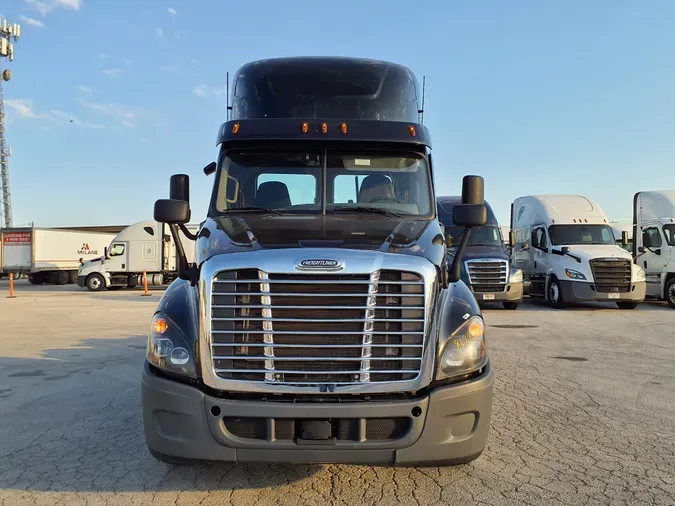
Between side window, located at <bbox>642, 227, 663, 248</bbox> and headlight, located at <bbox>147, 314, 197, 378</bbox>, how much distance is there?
17.4 m

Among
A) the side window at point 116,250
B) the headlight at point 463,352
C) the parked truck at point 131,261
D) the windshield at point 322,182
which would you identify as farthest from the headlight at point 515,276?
the side window at point 116,250

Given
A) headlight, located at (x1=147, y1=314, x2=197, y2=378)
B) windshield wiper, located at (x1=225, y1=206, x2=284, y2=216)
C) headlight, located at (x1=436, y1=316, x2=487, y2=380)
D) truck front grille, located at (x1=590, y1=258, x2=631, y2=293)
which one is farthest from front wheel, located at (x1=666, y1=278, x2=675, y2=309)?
headlight, located at (x1=147, y1=314, x2=197, y2=378)

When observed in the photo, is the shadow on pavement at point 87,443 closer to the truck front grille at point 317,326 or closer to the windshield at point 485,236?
the truck front grille at point 317,326

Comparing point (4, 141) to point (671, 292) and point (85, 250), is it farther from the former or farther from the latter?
point (671, 292)

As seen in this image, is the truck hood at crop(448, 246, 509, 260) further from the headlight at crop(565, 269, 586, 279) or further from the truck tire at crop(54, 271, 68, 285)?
the truck tire at crop(54, 271, 68, 285)

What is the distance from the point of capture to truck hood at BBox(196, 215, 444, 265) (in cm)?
367

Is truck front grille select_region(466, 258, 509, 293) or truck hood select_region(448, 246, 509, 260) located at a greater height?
truck hood select_region(448, 246, 509, 260)

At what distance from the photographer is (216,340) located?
341cm

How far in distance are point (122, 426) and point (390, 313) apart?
10.2 feet

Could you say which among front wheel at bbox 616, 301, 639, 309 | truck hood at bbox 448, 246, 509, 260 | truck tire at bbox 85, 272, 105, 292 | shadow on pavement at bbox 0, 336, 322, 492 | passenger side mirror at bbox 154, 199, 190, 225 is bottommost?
truck tire at bbox 85, 272, 105, 292

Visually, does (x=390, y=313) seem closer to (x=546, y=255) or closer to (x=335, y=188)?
(x=335, y=188)

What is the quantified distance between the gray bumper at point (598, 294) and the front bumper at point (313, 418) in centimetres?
1362

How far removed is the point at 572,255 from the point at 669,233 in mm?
3417

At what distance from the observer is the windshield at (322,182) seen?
4688mm
